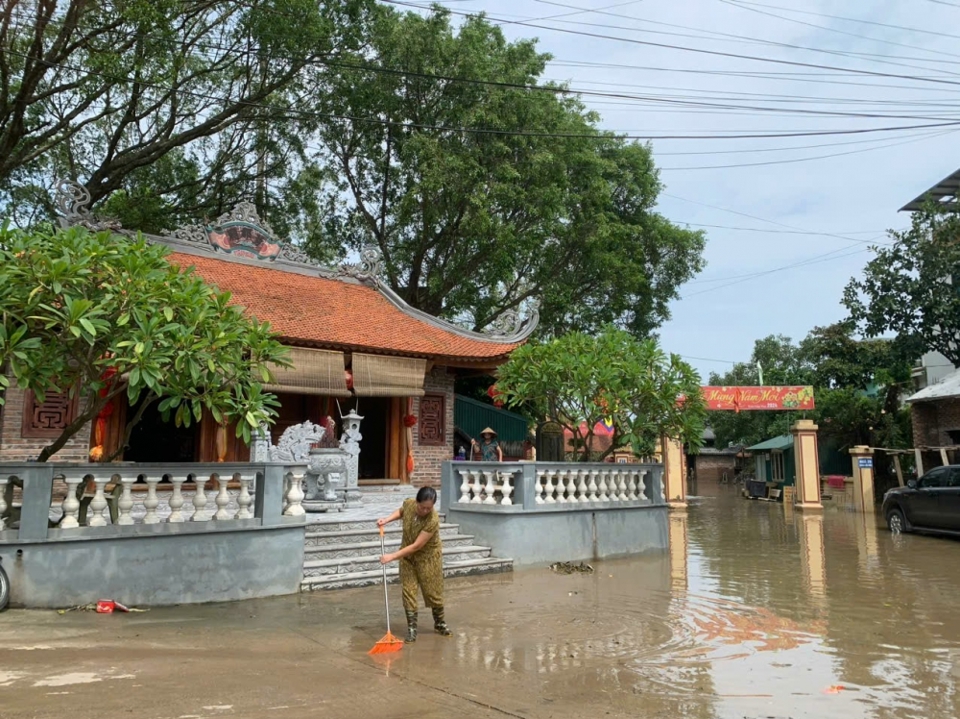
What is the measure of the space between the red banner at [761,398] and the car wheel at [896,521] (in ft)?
21.1

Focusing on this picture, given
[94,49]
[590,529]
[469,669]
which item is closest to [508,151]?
[94,49]

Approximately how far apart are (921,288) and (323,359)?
1763 centimetres

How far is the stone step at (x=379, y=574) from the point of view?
7574mm

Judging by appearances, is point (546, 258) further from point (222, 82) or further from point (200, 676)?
point (200, 676)

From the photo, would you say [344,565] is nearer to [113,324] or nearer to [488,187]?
[113,324]

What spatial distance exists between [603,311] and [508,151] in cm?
634

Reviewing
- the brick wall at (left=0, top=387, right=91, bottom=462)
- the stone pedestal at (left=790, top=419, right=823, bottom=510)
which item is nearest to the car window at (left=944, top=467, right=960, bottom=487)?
the stone pedestal at (left=790, top=419, right=823, bottom=510)

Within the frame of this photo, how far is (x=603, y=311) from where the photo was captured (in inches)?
860

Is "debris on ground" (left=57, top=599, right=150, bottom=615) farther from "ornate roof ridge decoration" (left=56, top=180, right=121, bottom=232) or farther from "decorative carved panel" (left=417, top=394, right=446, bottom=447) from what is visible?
"decorative carved panel" (left=417, top=394, right=446, bottom=447)

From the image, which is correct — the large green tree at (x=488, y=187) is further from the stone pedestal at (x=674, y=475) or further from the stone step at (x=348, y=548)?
the stone step at (x=348, y=548)

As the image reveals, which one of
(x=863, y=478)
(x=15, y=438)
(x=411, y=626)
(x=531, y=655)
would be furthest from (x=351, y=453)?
(x=863, y=478)

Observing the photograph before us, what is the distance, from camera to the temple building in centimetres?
1239

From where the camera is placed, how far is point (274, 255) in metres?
15.2

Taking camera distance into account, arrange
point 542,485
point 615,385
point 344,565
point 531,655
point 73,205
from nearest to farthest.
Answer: point 531,655
point 344,565
point 542,485
point 615,385
point 73,205
